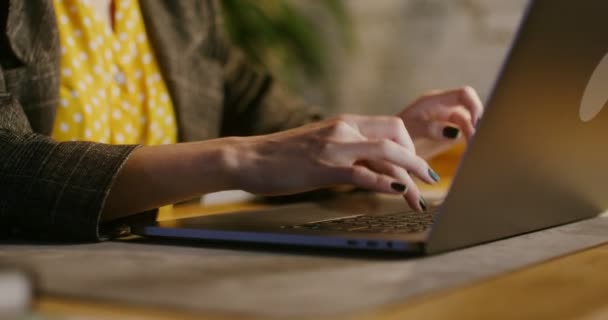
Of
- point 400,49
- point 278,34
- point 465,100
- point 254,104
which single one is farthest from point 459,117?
point 400,49

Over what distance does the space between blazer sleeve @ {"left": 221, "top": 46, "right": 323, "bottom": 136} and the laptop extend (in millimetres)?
629

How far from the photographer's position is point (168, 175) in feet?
2.47

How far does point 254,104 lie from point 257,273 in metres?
0.94

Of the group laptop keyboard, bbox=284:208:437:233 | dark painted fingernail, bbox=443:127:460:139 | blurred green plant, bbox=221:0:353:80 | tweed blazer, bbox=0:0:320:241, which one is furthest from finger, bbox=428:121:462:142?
blurred green plant, bbox=221:0:353:80

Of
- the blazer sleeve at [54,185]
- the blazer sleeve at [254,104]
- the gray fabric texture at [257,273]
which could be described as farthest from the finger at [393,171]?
the blazer sleeve at [254,104]

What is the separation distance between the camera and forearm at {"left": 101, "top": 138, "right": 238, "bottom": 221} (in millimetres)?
736

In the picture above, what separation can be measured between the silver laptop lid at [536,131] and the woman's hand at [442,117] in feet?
0.84

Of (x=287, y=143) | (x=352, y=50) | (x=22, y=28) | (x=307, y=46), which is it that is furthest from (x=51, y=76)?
(x=352, y=50)

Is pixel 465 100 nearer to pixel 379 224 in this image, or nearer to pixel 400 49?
pixel 379 224

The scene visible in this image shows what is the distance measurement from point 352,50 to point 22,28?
59.0 inches

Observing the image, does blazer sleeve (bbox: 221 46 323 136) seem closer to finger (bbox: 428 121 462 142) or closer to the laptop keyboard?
finger (bbox: 428 121 462 142)

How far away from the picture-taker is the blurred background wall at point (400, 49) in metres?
2.20

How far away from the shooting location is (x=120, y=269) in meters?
0.55

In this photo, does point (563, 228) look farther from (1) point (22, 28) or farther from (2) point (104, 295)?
(1) point (22, 28)
